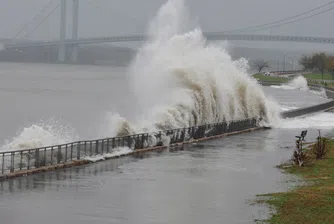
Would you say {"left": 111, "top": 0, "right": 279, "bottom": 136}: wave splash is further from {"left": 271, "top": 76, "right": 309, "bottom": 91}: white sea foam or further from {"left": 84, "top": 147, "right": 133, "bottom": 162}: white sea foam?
{"left": 271, "top": 76, "right": 309, "bottom": 91}: white sea foam

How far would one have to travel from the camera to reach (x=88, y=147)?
30.8 meters

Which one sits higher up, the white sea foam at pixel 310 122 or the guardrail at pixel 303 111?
the guardrail at pixel 303 111

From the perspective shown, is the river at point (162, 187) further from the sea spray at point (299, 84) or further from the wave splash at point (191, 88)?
the sea spray at point (299, 84)

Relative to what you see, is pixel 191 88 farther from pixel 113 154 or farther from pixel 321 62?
pixel 321 62

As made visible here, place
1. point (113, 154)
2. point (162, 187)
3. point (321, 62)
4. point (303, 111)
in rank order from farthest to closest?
point (321, 62) → point (303, 111) → point (113, 154) → point (162, 187)

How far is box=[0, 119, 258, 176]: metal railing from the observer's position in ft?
84.8

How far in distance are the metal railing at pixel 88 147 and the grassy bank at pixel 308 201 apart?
7488mm

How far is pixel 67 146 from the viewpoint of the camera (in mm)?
28750

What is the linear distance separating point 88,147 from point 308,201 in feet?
38.6

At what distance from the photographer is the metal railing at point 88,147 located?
25.8m

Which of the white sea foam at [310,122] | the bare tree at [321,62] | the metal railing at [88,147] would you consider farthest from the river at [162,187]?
the bare tree at [321,62]

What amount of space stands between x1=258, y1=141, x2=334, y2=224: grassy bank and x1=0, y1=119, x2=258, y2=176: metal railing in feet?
24.6

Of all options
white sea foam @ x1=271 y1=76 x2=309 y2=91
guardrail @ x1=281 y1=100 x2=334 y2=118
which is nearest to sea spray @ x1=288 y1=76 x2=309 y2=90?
white sea foam @ x1=271 y1=76 x2=309 y2=91

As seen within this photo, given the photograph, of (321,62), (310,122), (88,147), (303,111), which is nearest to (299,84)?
(321,62)
